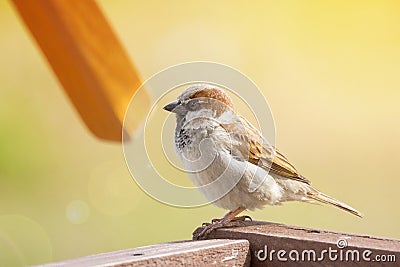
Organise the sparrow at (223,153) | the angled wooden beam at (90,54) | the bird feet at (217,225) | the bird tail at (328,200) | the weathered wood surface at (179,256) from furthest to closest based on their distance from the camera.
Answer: the angled wooden beam at (90,54) < the bird tail at (328,200) < the sparrow at (223,153) < the bird feet at (217,225) < the weathered wood surface at (179,256)

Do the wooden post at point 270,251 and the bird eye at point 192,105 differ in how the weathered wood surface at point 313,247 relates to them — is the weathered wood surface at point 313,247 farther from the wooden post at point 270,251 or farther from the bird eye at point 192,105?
the bird eye at point 192,105

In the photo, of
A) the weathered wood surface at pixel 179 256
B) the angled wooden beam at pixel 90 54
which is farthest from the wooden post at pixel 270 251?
the angled wooden beam at pixel 90 54

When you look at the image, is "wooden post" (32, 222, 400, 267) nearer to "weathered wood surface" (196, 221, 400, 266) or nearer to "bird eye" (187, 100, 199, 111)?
"weathered wood surface" (196, 221, 400, 266)

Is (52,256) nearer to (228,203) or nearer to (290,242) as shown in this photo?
(228,203)

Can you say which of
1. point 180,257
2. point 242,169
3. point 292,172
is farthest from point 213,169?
point 180,257

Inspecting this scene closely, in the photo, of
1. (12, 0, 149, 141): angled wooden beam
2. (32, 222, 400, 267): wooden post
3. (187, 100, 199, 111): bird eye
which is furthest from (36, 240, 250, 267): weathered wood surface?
(12, 0, 149, 141): angled wooden beam

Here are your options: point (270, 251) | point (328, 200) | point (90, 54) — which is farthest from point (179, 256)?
point (90, 54)
